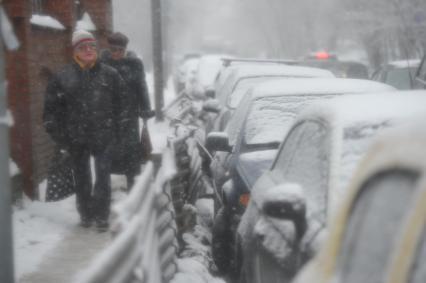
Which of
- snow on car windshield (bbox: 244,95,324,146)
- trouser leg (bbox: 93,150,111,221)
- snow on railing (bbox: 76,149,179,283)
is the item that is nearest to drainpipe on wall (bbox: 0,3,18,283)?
snow on railing (bbox: 76,149,179,283)

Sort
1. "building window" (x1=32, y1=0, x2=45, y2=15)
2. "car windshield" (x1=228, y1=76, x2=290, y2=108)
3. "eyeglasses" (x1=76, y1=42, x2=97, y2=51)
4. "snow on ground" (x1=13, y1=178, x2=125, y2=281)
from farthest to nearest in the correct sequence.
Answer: "car windshield" (x1=228, y1=76, x2=290, y2=108) < "building window" (x1=32, y1=0, x2=45, y2=15) < "eyeglasses" (x1=76, y1=42, x2=97, y2=51) < "snow on ground" (x1=13, y1=178, x2=125, y2=281)

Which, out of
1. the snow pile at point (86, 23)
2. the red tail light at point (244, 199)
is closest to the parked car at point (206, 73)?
the snow pile at point (86, 23)

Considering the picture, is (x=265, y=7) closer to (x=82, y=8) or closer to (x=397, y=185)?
(x=82, y=8)

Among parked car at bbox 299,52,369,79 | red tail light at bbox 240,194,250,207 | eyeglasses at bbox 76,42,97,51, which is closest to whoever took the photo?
red tail light at bbox 240,194,250,207

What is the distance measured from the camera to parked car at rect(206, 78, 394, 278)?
7289 mm

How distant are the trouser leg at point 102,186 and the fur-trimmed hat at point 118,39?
1.51 m

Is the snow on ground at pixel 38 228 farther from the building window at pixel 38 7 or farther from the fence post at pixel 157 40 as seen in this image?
the fence post at pixel 157 40

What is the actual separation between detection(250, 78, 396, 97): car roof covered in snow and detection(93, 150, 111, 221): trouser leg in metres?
1.54

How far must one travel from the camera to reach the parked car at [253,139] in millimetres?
7289

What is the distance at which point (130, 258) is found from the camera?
3959 mm

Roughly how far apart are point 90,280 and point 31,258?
437 centimetres

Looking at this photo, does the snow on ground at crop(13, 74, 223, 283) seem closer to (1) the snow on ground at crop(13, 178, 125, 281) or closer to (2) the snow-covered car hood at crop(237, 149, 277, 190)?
(1) the snow on ground at crop(13, 178, 125, 281)

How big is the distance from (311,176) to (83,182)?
166 inches

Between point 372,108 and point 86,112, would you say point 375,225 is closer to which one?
point 372,108
